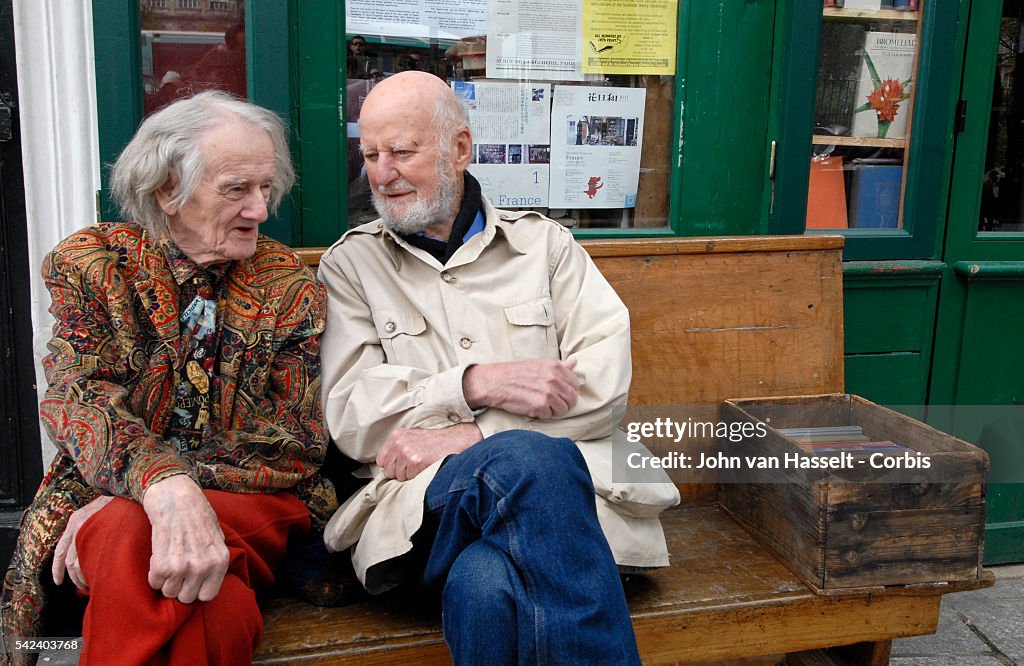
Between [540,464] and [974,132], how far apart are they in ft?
8.03

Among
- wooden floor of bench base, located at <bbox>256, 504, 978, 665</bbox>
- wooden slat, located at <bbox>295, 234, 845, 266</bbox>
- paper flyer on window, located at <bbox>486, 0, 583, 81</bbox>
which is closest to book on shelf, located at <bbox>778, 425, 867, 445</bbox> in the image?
wooden floor of bench base, located at <bbox>256, 504, 978, 665</bbox>

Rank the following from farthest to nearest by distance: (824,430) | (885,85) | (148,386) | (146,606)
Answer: (885,85)
(824,430)
(148,386)
(146,606)

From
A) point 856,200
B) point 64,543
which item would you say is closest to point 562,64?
point 856,200

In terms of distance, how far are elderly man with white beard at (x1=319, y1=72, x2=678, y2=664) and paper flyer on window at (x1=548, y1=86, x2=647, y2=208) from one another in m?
0.64

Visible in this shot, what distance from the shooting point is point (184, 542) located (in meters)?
1.74

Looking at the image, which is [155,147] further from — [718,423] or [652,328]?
[718,423]

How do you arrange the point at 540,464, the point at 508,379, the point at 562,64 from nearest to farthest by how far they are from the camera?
1. the point at 540,464
2. the point at 508,379
3. the point at 562,64

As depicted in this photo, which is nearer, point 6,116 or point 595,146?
point 6,116

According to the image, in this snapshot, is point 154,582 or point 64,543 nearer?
point 154,582

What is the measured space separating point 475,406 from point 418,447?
176mm

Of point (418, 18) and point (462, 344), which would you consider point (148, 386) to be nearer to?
point (462, 344)

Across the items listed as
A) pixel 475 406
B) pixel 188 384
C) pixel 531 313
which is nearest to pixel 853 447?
pixel 531 313

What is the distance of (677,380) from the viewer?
292 centimetres

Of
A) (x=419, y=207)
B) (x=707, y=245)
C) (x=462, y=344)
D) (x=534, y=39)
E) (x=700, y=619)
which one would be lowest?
(x=700, y=619)
